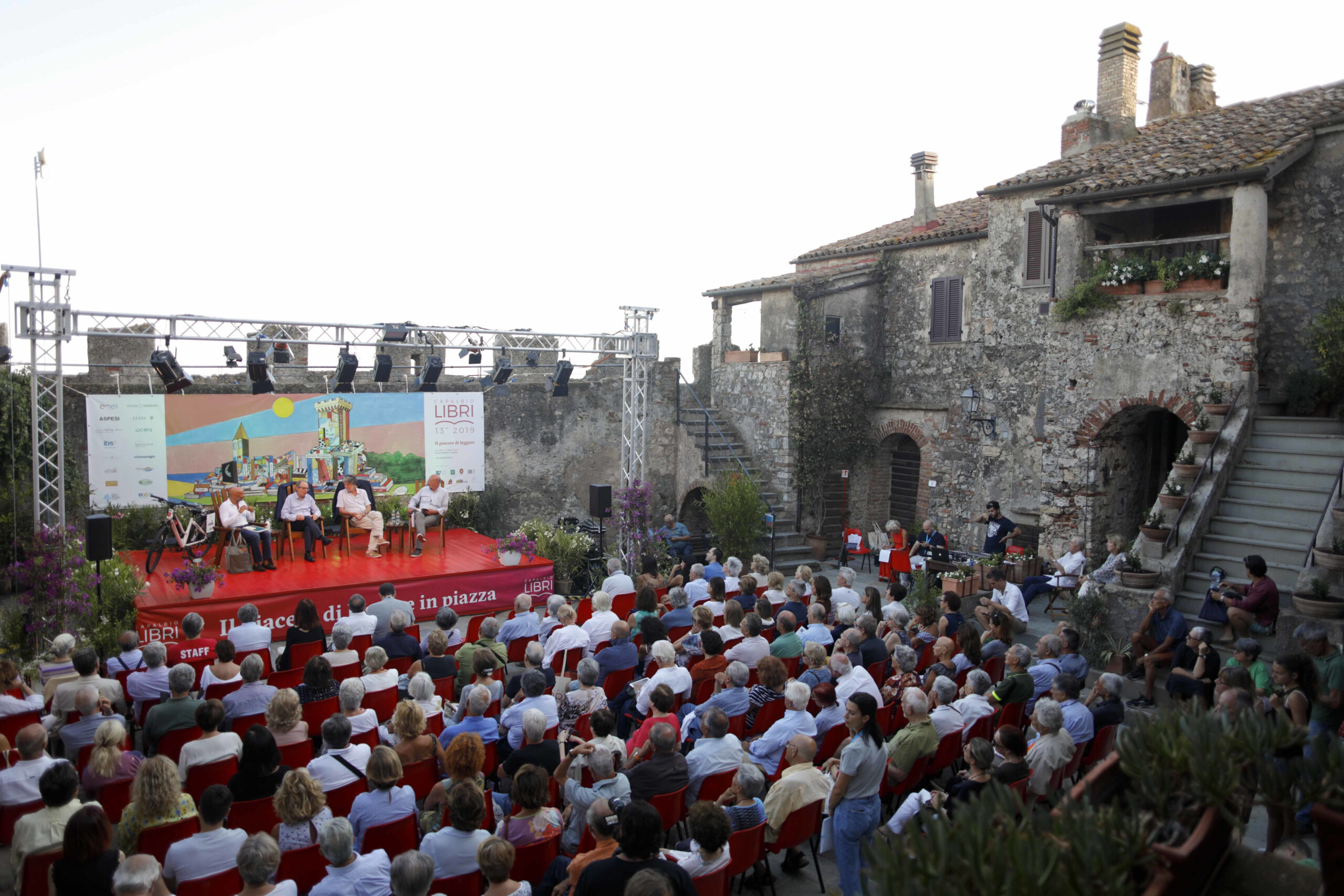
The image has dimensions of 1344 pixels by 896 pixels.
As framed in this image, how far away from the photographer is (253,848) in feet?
10.5

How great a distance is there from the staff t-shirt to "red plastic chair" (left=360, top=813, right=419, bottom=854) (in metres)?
9.52

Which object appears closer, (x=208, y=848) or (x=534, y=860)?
(x=208, y=848)

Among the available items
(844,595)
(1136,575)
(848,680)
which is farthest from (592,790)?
(1136,575)

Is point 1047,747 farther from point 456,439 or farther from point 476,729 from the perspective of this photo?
point 456,439

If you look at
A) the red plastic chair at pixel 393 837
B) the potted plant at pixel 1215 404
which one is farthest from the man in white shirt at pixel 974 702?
the potted plant at pixel 1215 404

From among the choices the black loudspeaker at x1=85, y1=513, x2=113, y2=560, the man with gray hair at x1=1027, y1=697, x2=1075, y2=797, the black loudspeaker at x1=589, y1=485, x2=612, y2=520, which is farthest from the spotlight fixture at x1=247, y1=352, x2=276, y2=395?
the man with gray hair at x1=1027, y1=697, x2=1075, y2=797

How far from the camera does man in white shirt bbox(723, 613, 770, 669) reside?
642cm

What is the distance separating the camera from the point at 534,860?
377 centimetres

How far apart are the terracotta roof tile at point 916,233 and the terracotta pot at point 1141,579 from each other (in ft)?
21.2

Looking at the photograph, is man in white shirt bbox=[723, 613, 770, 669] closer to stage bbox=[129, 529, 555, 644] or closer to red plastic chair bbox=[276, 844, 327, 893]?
red plastic chair bbox=[276, 844, 327, 893]

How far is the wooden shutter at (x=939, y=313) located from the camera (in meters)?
14.2

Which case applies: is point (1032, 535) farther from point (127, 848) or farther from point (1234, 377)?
point (127, 848)

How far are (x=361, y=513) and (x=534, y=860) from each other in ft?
30.7

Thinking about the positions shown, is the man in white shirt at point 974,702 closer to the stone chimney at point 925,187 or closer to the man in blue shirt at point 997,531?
the man in blue shirt at point 997,531
